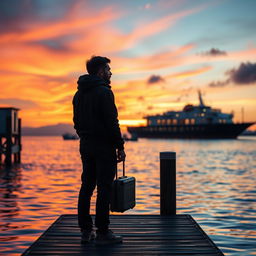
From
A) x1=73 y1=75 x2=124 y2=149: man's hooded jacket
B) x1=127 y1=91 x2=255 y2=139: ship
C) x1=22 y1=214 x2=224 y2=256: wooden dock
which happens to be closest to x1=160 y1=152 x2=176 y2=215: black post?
x1=22 y1=214 x2=224 y2=256: wooden dock

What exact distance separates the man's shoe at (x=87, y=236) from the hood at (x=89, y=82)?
5.68ft

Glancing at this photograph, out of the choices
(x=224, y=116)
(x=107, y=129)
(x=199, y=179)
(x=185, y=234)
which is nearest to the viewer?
(x=107, y=129)

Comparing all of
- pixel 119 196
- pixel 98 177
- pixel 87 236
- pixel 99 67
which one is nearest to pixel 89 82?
pixel 99 67

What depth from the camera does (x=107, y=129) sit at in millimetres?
5277

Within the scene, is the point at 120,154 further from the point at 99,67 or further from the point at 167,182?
the point at 167,182

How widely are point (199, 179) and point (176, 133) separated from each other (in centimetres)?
12912

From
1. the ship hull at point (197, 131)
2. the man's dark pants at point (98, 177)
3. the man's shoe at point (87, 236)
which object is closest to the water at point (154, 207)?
the man's shoe at point (87, 236)

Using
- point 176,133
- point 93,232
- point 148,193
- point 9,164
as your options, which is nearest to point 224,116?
point 176,133

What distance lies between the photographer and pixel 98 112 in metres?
5.30

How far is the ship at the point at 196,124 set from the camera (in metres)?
133

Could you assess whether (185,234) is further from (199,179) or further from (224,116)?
(224,116)

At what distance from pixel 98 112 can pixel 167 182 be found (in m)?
2.99

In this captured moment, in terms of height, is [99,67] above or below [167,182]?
above

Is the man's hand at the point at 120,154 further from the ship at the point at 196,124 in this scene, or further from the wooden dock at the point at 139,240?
the ship at the point at 196,124
